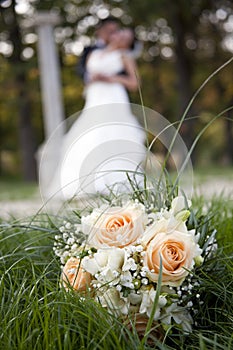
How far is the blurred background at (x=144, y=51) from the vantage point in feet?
58.3

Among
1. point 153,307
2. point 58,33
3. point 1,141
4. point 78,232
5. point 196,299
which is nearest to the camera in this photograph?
point 153,307

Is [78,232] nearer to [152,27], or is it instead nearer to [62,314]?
[62,314]

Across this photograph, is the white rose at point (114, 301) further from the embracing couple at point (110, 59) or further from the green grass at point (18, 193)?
the green grass at point (18, 193)

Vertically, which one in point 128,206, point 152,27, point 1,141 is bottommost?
point 1,141

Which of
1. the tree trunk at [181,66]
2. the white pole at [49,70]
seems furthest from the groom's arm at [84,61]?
the tree trunk at [181,66]

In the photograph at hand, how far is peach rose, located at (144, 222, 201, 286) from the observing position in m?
1.46

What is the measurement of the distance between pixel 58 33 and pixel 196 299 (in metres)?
19.0

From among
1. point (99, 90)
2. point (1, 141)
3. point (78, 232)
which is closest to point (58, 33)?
point (1, 141)

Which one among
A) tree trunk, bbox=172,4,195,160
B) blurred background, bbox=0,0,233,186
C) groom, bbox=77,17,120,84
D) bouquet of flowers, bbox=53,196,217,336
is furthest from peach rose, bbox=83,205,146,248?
tree trunk, bbox=172,4,195,160

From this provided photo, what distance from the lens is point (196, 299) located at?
1.59 m

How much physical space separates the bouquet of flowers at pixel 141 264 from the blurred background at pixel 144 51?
1480 centimetres

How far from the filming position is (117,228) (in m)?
1.57

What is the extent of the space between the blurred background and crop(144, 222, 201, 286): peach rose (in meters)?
14.9

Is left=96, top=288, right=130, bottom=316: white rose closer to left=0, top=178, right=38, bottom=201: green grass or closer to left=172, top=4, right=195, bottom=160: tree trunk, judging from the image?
left=0, top=178, right=38, bottom=201: green grass
